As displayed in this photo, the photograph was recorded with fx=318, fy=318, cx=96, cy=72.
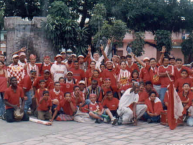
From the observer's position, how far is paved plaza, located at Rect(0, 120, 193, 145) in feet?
19.4

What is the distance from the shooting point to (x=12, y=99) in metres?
7.82

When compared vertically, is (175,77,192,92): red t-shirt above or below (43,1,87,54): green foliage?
below

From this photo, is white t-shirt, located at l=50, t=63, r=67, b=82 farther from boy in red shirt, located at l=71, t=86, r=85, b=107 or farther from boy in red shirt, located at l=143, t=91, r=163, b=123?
boy in red shirt, located at l=143, t=91, r=163, b=123

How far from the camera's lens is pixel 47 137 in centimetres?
628

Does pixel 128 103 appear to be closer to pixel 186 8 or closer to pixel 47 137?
pixel 47 137

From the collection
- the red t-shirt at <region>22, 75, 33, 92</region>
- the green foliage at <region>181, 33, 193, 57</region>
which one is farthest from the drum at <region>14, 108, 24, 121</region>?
the green foliage at <region>181, 33, 193, 57</region>

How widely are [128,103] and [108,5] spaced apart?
13208mm

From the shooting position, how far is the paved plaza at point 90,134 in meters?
5.93

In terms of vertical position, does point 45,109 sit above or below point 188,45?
below

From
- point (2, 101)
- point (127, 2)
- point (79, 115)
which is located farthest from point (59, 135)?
point (127, 2)

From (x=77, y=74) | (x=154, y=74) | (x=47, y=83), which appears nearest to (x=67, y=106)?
(x=47, y=83)

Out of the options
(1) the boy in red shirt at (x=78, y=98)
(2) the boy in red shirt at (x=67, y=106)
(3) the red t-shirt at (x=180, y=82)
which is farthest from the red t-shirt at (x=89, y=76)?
(3) the red t-shirt at (x=180, y=82)

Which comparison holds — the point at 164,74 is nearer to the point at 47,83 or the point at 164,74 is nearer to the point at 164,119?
the point at 164,119

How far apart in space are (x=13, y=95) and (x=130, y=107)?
2876mm
